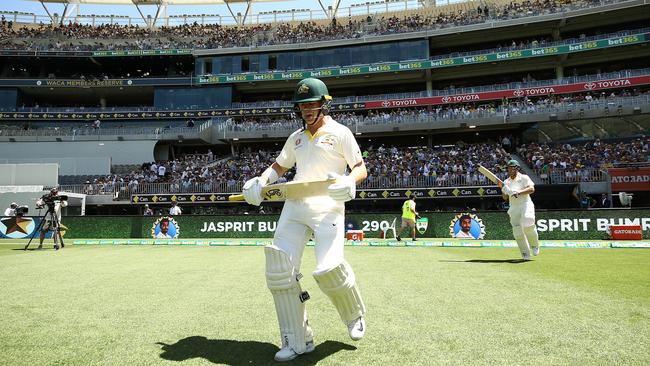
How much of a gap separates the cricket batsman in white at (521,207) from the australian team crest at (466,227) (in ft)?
35.4

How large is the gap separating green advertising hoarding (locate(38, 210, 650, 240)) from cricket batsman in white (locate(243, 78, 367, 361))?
18047 mm

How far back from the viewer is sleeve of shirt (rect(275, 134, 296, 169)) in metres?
4.36

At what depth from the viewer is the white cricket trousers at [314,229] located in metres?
3.73

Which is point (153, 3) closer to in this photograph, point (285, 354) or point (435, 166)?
point (435, 166)

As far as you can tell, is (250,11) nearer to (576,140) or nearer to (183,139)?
(183,139)

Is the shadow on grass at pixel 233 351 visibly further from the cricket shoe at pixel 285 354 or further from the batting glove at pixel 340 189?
the batting glove at pixel 340 189

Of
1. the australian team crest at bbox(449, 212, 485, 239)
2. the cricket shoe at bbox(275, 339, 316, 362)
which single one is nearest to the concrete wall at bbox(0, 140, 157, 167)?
the australian team crest at bbox(449, 212, 485, 239)

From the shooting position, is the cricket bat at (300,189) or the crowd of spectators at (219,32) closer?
the cricket bat at (300,189)

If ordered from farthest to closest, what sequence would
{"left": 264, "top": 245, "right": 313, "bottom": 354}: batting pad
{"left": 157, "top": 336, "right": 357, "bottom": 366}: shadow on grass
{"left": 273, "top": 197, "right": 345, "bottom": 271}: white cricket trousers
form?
{"left": 273, "top": 197, "right": 345, "bottom": 271}: white cricket trousers, {"left": 264, "top": 245, "right": 313, "bottom": 354}: batting pad, {"left": 157, "top": 336, "right": 357, "bottom": 366}: shadow on grass

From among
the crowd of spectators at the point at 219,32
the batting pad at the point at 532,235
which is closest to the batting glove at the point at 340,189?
the batting pad at the point at 532,235

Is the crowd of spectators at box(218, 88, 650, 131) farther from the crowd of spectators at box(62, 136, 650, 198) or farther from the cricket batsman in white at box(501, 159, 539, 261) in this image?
the cricket batsman in white at box(501, 159, 539, 261)

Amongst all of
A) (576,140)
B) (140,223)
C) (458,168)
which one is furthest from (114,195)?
(576,140)

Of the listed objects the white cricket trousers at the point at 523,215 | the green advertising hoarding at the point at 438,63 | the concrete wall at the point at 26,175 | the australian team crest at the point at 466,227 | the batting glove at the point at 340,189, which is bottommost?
the australian team crest at the point at 466,227

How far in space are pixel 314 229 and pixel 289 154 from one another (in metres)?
0.94
